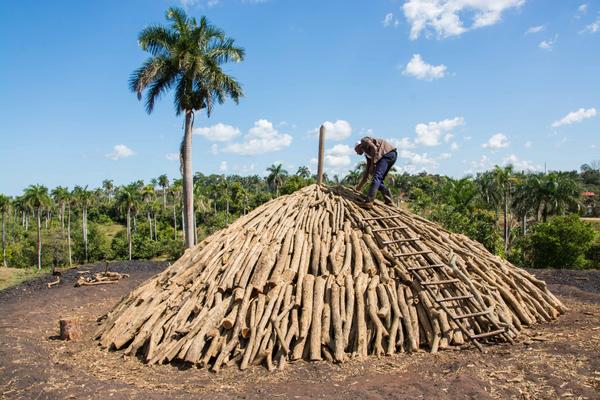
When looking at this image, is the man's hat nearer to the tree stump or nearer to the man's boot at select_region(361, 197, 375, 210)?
the man's boot at select_region(361, 197, 375, 210)

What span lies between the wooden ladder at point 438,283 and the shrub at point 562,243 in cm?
1999

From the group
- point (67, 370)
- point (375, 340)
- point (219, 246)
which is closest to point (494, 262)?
point (375, 340)

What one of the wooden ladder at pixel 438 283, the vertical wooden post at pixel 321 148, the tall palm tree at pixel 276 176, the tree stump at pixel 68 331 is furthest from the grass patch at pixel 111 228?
the wooden ladder at pixel 438 283

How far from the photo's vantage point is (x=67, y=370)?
6992 millimetres

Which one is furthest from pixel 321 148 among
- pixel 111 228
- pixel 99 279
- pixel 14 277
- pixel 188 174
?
pixel 111 228

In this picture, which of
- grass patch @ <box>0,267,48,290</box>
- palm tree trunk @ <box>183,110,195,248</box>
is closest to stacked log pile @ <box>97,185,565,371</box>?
palm tree trunk @ <box>183,110,195,248</box>

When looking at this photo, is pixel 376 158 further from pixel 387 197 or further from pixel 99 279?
Result: pixel 99 279

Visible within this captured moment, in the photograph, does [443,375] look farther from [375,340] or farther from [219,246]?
[219,246]

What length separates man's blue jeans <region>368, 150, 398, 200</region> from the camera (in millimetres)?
9742

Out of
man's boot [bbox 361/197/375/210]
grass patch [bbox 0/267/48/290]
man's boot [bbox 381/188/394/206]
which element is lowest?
grass patch [bbox 0/267/48/290]

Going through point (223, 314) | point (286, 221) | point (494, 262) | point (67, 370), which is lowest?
point (67, 370)

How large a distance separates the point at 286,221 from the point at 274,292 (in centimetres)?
213

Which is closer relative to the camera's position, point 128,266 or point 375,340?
point 375,340

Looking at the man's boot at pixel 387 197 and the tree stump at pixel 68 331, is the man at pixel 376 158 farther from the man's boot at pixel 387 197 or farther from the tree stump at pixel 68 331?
the tree stump at pixel 68 331
